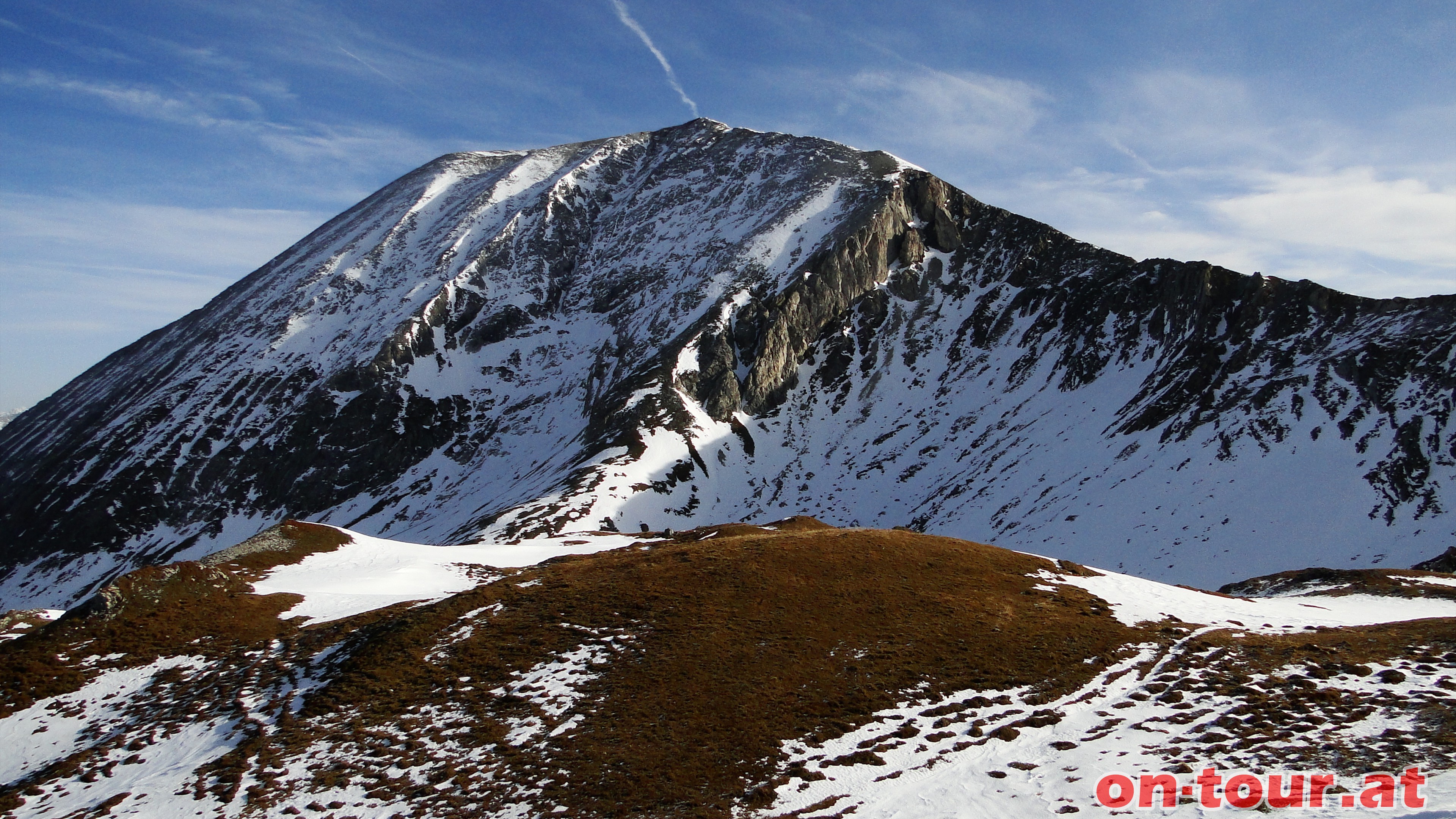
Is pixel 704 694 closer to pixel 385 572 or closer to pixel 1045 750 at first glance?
pixel 1045 750

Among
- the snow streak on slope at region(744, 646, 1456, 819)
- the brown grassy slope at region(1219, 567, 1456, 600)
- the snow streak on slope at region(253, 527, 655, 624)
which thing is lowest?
the brown grassy slope at region(1219, 567, 1456, 600)

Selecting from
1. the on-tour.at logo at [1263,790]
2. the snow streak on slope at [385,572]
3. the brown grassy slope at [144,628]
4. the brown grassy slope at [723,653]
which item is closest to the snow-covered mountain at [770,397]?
the snow streak on slope at [385,572]

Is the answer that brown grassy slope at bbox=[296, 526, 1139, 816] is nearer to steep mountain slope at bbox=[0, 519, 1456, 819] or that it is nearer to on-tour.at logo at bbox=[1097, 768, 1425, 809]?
steep mountain slope at bbox=[0, 519, 1456, 819]

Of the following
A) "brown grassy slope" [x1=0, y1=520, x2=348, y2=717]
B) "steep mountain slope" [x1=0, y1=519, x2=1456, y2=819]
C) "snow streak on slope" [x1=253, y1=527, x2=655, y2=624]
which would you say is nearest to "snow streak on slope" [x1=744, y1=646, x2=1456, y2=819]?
"steep mountain slope" [x1=0, y1=519, x2=1456, y2=819]

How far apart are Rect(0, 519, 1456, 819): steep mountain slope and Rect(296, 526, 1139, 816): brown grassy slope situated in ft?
0.37

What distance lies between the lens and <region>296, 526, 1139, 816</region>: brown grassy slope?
20.2 metres

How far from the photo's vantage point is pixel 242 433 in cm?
14725

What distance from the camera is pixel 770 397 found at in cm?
13750

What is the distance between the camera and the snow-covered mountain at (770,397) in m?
76.4

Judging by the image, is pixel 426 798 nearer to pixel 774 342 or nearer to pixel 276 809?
pixel 276 809

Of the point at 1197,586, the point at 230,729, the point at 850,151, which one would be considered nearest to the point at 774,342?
the point at 850,151

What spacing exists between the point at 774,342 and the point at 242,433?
104 metres

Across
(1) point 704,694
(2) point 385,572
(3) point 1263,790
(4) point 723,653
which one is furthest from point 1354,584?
(2) point 385,572

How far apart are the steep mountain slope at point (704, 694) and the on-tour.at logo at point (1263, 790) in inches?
17.3
